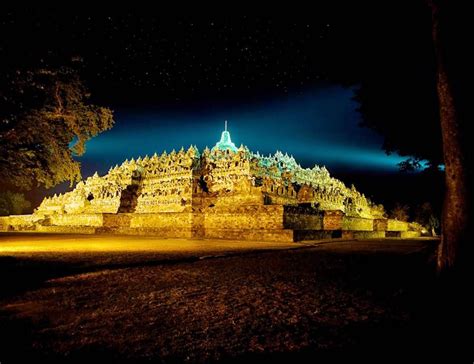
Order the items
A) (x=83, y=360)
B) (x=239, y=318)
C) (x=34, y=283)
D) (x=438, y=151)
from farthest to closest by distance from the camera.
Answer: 1. (x=438, y=151)
2. (x=34, y=283)
3. (x=239, y=318)
4. (x=83, y=360)

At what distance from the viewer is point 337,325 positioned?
122 inches

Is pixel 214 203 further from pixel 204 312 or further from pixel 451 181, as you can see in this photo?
pixel 204 312

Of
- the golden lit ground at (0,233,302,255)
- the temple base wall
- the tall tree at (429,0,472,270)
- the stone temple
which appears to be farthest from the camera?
the stone temple

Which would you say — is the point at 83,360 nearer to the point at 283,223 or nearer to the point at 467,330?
the point at 467,330

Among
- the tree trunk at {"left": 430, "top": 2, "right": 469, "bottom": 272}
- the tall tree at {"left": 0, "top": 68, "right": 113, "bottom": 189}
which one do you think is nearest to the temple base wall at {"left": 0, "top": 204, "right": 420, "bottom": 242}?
the tall tree at {"left": 0, "top": 68, "right": 113, "bottom": 189}

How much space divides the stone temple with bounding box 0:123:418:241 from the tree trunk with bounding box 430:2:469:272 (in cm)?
990

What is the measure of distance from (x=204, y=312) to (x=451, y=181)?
3434 mm

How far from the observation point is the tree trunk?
419 centimetres

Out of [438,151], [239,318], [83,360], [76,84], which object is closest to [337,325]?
[239,318]

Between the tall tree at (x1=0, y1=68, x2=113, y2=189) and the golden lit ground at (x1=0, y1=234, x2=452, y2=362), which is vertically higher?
the tall tree at (x1=0, y1=68, x2=113, y2=189)

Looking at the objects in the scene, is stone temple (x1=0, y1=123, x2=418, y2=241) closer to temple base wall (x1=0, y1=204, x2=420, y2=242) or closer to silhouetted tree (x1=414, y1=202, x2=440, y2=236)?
temple base wall (x1=0, y1=204, x2=420, y2=242)

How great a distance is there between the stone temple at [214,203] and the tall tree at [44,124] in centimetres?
673

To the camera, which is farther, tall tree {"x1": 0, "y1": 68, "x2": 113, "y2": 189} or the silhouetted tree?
the silhouetted tree

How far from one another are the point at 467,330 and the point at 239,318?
202cm
